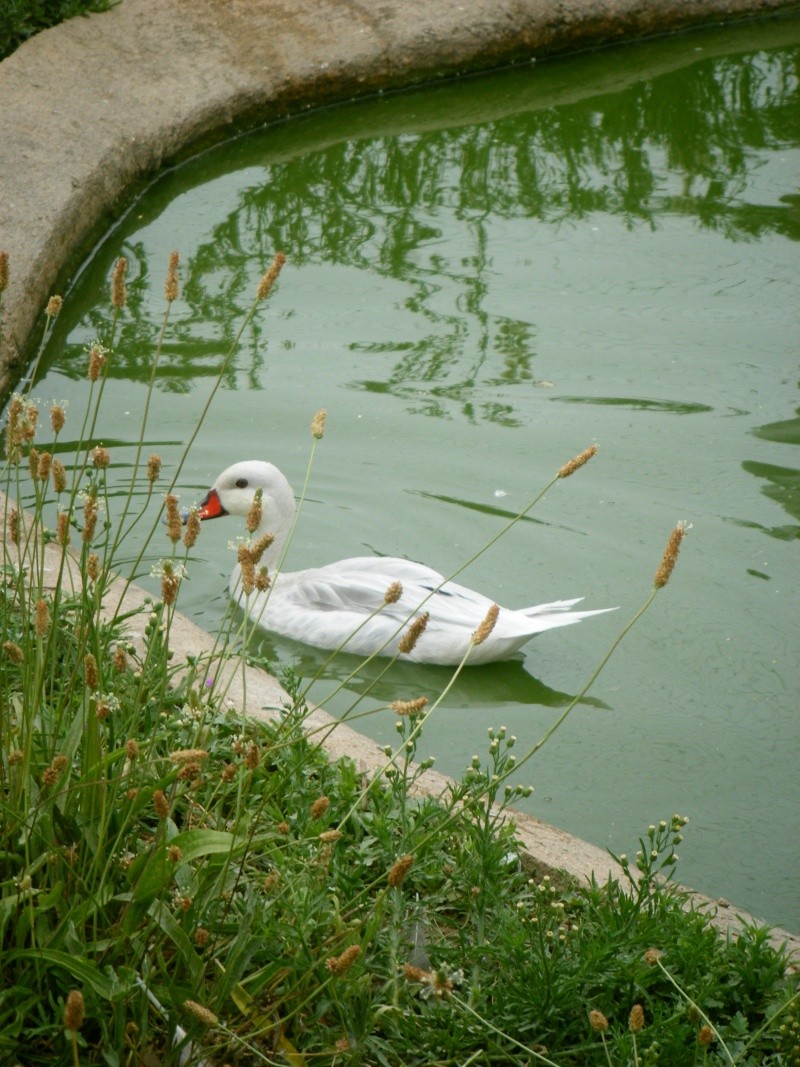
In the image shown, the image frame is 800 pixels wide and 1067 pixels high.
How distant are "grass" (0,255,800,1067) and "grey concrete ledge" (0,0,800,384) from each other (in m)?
3.58

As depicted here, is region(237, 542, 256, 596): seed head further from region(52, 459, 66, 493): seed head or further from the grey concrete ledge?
the grey concrete ledge

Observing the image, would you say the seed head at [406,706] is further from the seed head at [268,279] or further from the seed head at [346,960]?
the seed head at [268,279]

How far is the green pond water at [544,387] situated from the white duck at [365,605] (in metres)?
0.12

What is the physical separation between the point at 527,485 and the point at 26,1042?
369 centimetres

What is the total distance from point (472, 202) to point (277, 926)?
6.36 meters

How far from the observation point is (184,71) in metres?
8.91

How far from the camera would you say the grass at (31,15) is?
343 inches

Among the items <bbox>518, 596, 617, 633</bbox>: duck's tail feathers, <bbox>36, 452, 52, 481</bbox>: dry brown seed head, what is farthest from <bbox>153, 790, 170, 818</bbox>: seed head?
A: <bbox>518, 596, 617, 633</bbox>: duck's tail feathers

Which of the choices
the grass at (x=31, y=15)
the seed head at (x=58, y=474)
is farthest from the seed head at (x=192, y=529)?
the grass at (x=31, y=15)

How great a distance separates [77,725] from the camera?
282 cm

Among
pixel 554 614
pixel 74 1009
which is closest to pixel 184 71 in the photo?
pixel 554 614

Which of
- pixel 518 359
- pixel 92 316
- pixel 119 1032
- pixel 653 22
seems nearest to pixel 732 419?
pixel 518 359

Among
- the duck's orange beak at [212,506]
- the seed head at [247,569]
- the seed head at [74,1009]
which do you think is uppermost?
the seed head at [247,569]

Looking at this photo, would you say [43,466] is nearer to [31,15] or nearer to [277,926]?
[277,926]
